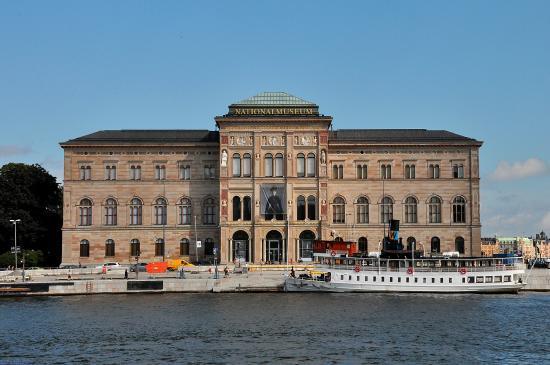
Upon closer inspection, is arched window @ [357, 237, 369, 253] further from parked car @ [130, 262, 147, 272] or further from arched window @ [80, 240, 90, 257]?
arched window @ [80, 240, 90, 257]

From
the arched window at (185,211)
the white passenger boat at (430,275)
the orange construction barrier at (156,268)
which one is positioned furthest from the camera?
the arched window at (185,211)

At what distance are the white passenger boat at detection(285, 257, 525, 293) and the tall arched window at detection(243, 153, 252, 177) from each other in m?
29.9

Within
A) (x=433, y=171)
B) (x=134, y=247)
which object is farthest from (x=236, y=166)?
(x=433, y=171)

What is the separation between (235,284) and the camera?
314 feet

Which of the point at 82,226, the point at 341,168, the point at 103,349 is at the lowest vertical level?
the point at 103,349

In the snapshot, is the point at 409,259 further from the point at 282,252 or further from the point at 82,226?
the point at 82,226

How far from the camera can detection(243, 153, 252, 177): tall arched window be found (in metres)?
122

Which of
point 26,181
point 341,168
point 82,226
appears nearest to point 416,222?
point 341,168

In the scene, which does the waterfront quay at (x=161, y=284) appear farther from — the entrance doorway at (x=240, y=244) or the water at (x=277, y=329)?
the entrance doorway at (x=240, y=244)

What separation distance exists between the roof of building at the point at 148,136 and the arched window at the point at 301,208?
15.4 m

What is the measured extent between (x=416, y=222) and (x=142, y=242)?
1570 inches

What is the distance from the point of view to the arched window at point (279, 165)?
122 metres

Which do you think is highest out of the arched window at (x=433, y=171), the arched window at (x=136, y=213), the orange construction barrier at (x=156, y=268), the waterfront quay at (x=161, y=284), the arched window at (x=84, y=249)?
the arched window at (x=433, y=171)

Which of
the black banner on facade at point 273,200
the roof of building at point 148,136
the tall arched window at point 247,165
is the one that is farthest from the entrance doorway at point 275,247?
the roof of building at point 148,136
